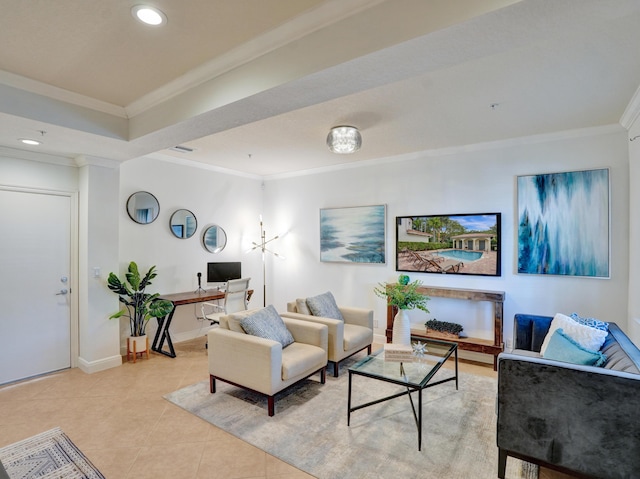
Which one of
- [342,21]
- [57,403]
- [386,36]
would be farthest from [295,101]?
[57,403]

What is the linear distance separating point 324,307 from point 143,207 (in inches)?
110

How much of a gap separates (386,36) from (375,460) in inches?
99.9

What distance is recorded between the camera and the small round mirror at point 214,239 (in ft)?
17.3

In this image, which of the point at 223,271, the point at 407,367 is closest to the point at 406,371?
the point at 407,367

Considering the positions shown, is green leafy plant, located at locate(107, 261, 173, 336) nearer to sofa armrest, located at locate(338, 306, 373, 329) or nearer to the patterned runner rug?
the patterned runner rug

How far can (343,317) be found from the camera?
14.1 feet

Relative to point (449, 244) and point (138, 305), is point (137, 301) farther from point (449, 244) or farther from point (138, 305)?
point (449, 244)

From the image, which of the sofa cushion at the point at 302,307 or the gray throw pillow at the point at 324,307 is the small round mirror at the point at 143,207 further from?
the gray throw pillow at the point at 324,307

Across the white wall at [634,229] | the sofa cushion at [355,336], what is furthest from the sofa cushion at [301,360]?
the white wall at [634,229]

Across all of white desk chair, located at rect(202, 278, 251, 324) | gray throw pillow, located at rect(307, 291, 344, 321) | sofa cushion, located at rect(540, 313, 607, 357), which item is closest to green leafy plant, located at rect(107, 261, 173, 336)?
white desk chair, located at rect(202, 278, 251, 324)

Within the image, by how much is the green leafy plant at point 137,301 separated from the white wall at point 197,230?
0.68 feet

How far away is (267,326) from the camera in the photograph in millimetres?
3201

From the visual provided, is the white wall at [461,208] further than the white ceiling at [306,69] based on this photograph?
Yes

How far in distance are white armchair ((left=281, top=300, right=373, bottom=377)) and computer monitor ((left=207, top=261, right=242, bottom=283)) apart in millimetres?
1549
